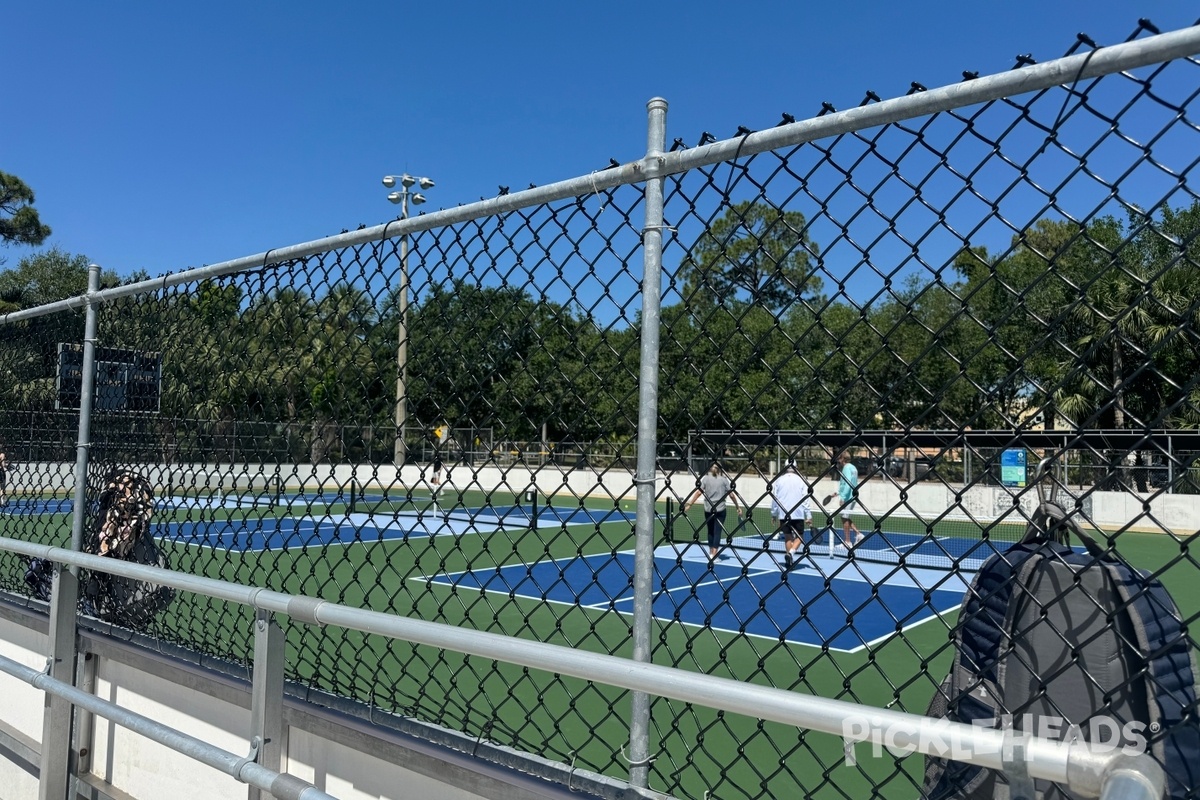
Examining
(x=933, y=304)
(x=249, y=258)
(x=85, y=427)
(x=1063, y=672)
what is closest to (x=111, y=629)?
(x=85, y=427)

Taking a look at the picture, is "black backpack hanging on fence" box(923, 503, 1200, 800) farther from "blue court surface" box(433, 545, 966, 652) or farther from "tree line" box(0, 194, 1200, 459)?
"blue court surface" box(433, 545, 966, 652)

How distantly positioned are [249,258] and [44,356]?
2622 millimetres

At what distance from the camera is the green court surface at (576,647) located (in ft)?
8.04

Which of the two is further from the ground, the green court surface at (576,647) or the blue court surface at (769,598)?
the green court surface at (576,647)

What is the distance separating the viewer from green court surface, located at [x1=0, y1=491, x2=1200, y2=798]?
8.04 ft

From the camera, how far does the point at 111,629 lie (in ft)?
12.8

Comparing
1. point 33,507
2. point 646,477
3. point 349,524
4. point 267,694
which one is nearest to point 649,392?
point 646,477

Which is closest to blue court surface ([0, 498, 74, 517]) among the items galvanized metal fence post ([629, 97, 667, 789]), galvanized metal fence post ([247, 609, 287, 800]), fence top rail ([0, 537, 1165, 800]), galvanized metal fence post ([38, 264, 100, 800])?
galvanized metal fence post ([38, 264, 100, 800])

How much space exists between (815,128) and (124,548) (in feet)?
13.3

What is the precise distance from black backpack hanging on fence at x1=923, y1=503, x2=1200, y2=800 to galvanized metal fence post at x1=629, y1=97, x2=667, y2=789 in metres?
0.65

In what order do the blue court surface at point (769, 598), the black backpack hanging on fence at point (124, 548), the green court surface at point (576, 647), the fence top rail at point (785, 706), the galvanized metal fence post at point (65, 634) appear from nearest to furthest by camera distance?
the fence top rail at point (785, 706), the green court surface at point (576, 647), the galvanized metal fence post at point (65, 634), the black backpack hanging on fence at point (124, 548), the blue court surface at point (769, 598)

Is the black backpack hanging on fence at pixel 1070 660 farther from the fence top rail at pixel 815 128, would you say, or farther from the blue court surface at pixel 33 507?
the blue court surface at pixel 33 507

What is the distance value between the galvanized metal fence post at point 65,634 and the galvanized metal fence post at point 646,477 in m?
2.70
